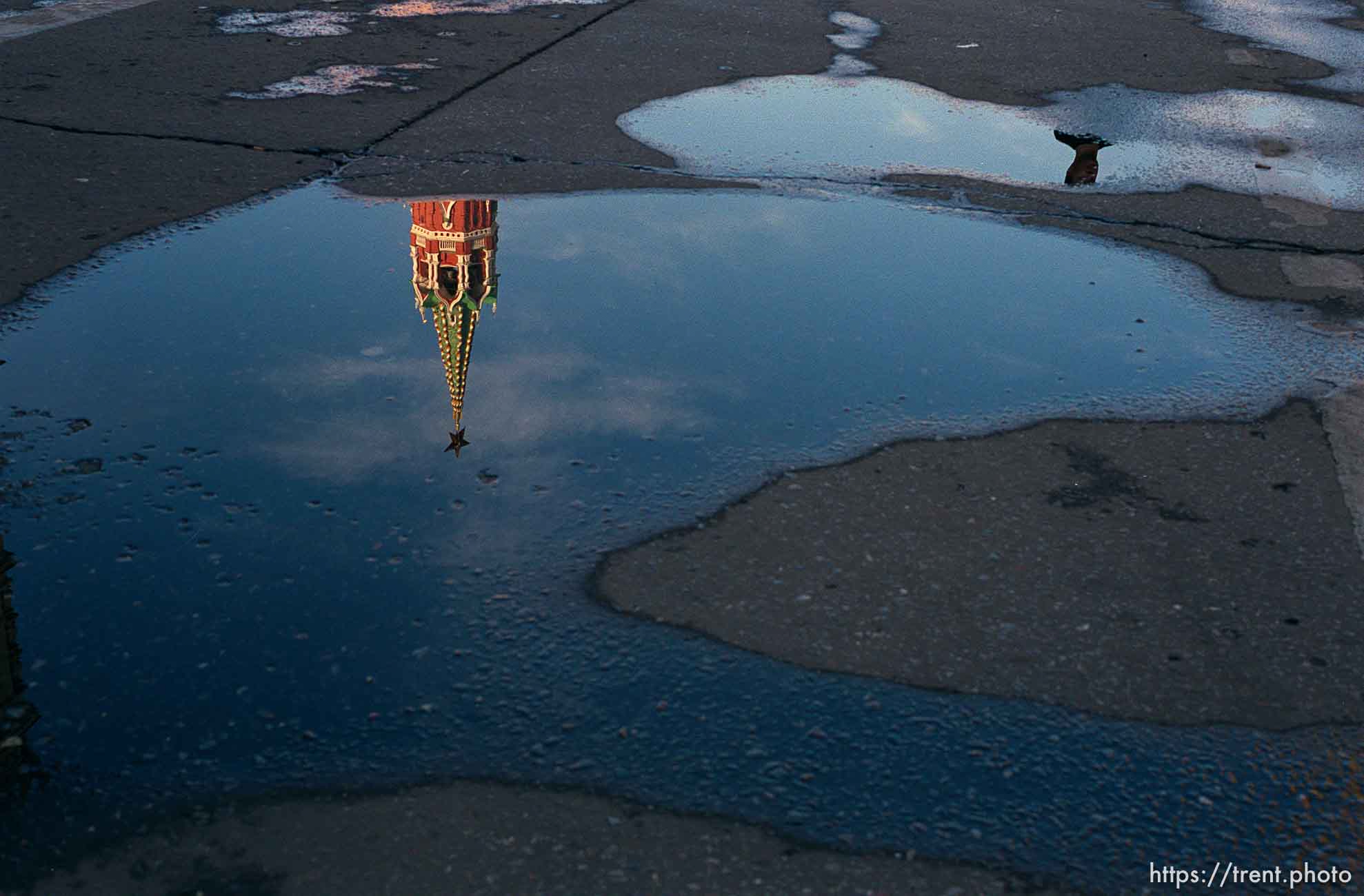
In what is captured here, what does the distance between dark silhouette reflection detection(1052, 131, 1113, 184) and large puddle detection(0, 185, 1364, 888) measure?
4.37 feet

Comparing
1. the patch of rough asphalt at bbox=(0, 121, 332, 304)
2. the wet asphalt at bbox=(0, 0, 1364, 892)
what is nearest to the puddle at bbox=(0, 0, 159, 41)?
the wet asphalt at bbox=(0, 0, 1364, 892)

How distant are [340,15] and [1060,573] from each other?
10.8m

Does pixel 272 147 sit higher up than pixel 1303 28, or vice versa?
pixel 1303 28

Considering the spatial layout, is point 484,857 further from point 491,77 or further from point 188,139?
point 491,77

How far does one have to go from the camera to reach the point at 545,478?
5.00 meters

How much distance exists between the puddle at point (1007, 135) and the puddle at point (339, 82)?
212cm

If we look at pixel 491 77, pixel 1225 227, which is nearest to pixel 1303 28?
pixel 1225 227

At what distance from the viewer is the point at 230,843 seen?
10.6 feet

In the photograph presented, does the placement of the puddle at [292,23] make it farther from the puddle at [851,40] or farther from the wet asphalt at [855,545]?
the puddle at [851,40]

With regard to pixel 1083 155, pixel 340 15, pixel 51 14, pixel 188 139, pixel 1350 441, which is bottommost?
pixel 1350 441

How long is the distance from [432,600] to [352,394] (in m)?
1.62

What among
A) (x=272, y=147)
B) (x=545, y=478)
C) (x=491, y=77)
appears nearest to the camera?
(x=545, y=478)

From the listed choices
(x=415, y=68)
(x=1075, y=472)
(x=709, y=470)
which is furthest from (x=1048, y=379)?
(x=415, y=68)

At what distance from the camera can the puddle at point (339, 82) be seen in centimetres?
991
